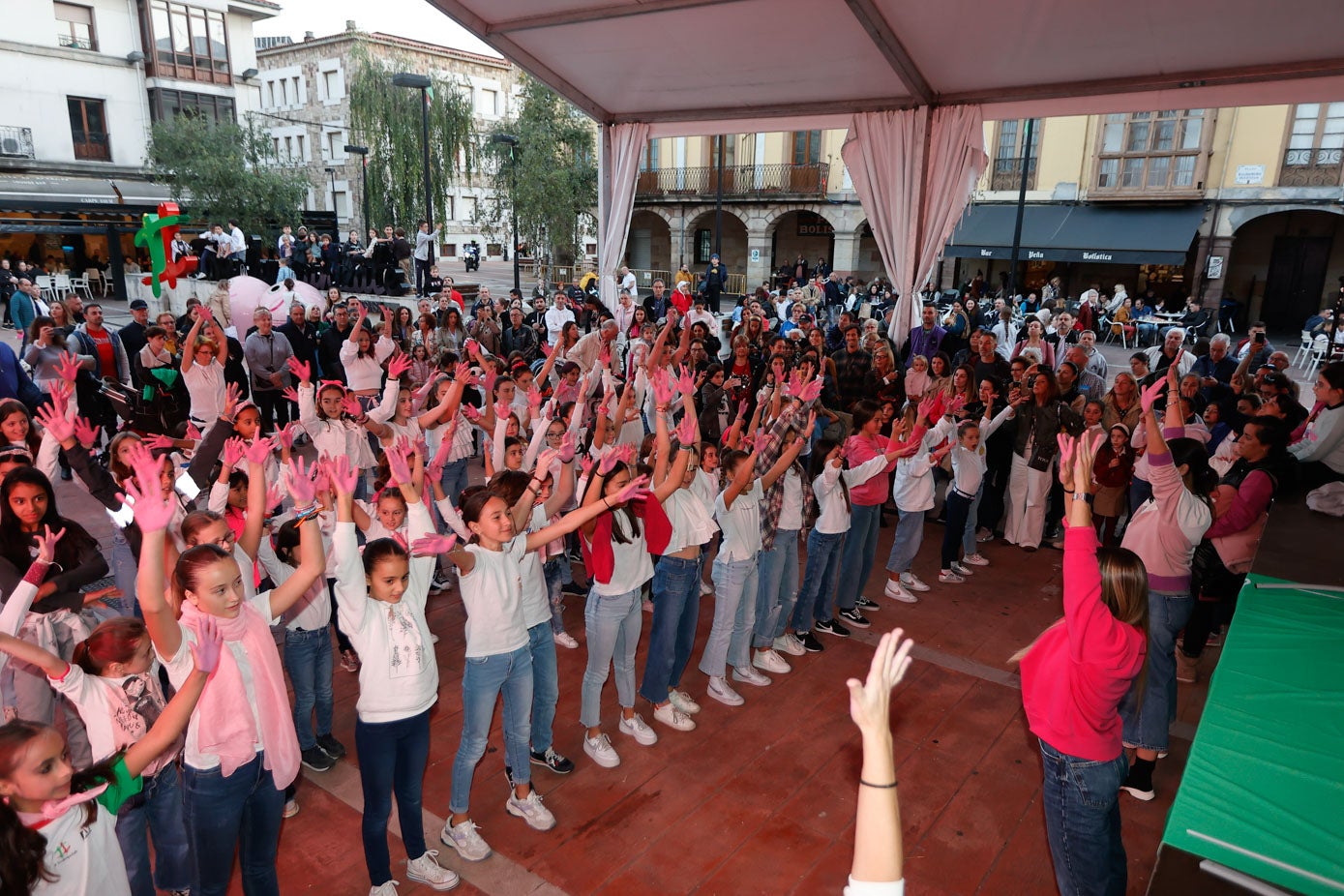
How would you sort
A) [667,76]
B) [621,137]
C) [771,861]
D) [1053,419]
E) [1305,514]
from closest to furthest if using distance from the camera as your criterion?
1. [771,861]
2. [1305,514]
3. [1053,419]
4. [667,76]
5. [621,137]

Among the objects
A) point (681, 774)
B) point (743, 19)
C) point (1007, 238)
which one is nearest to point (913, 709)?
point (681, 774)

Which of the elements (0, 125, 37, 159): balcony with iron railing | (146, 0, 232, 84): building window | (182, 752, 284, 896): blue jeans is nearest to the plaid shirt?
(182, 752, 284, 896): blue jeans

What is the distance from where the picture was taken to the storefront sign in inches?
803

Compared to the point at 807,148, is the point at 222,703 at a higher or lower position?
lower

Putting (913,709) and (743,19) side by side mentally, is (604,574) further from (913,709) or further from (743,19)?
(743,19)

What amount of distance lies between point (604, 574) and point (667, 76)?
7295 mm

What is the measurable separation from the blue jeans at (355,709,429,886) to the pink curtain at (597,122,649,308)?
8811 mm

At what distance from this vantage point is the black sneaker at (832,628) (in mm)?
5594

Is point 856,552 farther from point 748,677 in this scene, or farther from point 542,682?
point 542,682

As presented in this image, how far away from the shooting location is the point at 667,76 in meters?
9.25

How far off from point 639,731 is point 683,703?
14.0 inches

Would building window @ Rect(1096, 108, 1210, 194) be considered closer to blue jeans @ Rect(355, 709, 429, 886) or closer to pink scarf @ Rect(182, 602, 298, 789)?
blue jeans @ Rect(355, 709, 429, 886)

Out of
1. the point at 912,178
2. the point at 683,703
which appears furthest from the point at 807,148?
the point at 683,703

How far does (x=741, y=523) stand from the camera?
14.7 ft
